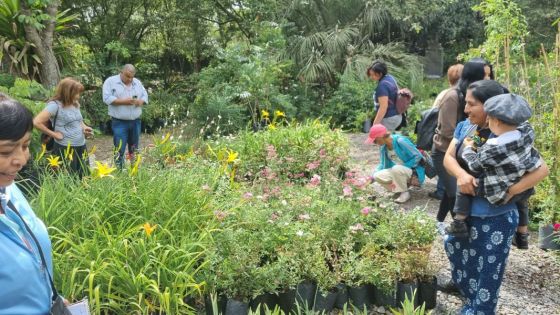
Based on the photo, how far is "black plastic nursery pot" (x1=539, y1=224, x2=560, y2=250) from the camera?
13.5 ft

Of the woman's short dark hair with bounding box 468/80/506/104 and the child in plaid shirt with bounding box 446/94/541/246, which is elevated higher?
the woman's short dark hair with bounding box 468/80/506/104

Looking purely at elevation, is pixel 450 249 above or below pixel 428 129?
below

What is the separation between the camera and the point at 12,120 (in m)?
1.44

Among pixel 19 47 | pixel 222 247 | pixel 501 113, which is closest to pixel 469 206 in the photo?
pixel 501 113

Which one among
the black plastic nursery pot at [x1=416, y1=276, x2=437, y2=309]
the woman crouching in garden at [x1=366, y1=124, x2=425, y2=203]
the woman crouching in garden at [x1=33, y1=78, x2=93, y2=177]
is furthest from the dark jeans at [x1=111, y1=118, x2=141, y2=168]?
the black plastic nursery pot at [x1=416, y1=276, x2=437, y2=309]

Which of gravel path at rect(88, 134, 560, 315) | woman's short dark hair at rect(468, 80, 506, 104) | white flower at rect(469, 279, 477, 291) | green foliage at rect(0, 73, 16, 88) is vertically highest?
woman's short dark hair at rect(468, 80, 506, 104)

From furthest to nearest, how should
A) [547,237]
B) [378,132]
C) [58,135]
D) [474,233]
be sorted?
[378,132] → [58,135] → [547,237] → [474,233]

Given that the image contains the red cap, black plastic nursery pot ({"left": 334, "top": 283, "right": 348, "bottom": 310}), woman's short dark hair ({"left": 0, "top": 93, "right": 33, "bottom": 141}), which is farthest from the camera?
the red cap

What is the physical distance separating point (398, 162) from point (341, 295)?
2.69 metres

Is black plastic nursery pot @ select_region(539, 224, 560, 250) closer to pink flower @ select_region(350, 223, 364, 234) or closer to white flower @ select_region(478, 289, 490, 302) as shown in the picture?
white flower @ select_region(478, 289, 490, 302)

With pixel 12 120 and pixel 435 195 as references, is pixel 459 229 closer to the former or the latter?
pixel 12 120

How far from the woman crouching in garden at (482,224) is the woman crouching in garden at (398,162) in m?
2.23

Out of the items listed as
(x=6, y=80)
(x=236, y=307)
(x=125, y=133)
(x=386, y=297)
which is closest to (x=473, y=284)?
(x=386, y=297)

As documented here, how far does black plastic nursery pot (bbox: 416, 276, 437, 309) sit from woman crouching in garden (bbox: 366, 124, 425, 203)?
2231 millimetres
